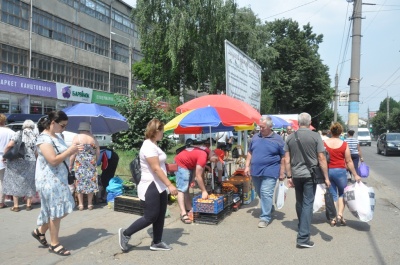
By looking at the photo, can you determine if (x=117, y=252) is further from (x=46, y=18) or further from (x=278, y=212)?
(x=46, y=18)

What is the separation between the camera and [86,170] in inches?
283

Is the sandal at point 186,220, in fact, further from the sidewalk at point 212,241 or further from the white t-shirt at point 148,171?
the white t-shirt at point 148,171

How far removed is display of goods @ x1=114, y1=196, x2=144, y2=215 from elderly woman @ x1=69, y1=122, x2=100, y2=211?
530mm

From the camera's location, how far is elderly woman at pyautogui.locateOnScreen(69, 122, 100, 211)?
712 cm

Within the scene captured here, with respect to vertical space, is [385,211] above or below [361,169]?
below

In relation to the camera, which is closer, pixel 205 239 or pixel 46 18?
pixel 205 239

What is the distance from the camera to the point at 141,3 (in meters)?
24.3

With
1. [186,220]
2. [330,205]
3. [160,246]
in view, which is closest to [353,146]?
[330,205]

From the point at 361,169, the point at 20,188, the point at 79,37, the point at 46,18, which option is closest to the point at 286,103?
the point at 79,37

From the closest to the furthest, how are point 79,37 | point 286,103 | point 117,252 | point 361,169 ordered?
1. point 117,252
2. point 361,169
3. point 79,37
4. point 286,103

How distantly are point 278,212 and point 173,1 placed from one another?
65.0 feet

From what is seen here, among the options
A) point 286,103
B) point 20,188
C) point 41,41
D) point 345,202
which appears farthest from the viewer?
point 286,103

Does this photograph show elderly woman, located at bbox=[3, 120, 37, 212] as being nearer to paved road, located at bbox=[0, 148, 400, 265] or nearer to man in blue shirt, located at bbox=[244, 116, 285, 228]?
paved road, located at bbox=[0, 148, 400, 265]

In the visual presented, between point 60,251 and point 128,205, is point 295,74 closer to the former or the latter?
point 128,205
